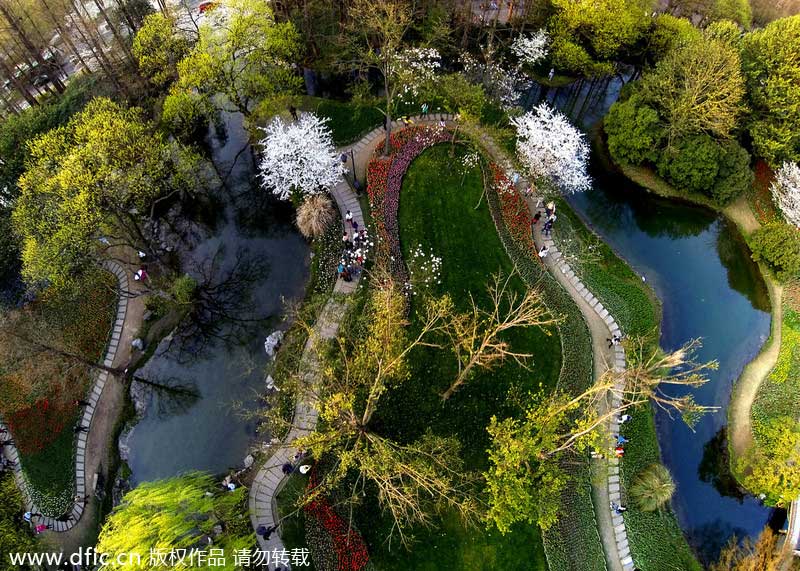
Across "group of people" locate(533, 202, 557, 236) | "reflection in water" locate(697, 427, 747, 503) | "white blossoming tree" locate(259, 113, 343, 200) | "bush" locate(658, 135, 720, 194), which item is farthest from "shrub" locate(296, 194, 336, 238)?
"reflection in water" locate(697, 427, 747, 503)

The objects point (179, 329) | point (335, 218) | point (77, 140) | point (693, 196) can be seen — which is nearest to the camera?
point (77, 140)

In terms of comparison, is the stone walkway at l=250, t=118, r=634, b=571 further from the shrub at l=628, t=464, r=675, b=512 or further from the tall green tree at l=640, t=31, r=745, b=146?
the tall green tree at l=640, t=31, r=745, b=146

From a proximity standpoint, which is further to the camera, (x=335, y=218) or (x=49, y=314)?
(x=335, y=218)

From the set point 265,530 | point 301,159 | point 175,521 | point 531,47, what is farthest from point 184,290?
point 531,47

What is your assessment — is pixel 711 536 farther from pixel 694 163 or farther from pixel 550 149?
pixel 550 149

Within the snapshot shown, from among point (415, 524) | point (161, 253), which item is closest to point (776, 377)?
point (415, 524)

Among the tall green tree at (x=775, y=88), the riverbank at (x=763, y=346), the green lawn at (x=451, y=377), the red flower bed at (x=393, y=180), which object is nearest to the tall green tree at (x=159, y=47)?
the red flower bed at (x=393, y=180)

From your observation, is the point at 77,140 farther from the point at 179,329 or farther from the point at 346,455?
the point at 346,455
